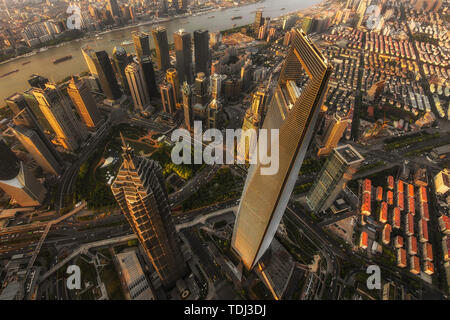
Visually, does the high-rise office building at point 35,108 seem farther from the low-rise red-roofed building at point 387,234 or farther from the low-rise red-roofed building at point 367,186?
the low-rise red-roofed building at point 387,234

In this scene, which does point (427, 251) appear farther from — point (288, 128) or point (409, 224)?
point (288, 128)

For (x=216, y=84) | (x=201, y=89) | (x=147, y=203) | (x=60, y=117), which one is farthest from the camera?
(x=216, y=84)

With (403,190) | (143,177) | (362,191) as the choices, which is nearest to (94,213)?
(143,177)

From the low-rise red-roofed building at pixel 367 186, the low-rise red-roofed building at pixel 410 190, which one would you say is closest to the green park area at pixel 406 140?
the low-rise red-roofed building at pixel 410 190

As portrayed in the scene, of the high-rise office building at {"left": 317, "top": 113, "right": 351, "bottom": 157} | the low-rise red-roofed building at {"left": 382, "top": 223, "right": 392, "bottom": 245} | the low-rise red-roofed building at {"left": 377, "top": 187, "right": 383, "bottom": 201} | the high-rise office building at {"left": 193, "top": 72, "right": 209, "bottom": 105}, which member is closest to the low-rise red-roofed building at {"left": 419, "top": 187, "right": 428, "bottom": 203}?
the low-rise red-roofed building at {"left": 377, "top": 187, "right": 383, "bottom": 201}

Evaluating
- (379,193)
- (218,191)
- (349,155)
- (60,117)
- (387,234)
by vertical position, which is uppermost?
(349,155)

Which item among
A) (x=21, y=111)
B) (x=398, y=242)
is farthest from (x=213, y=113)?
(x=398, y=242)
